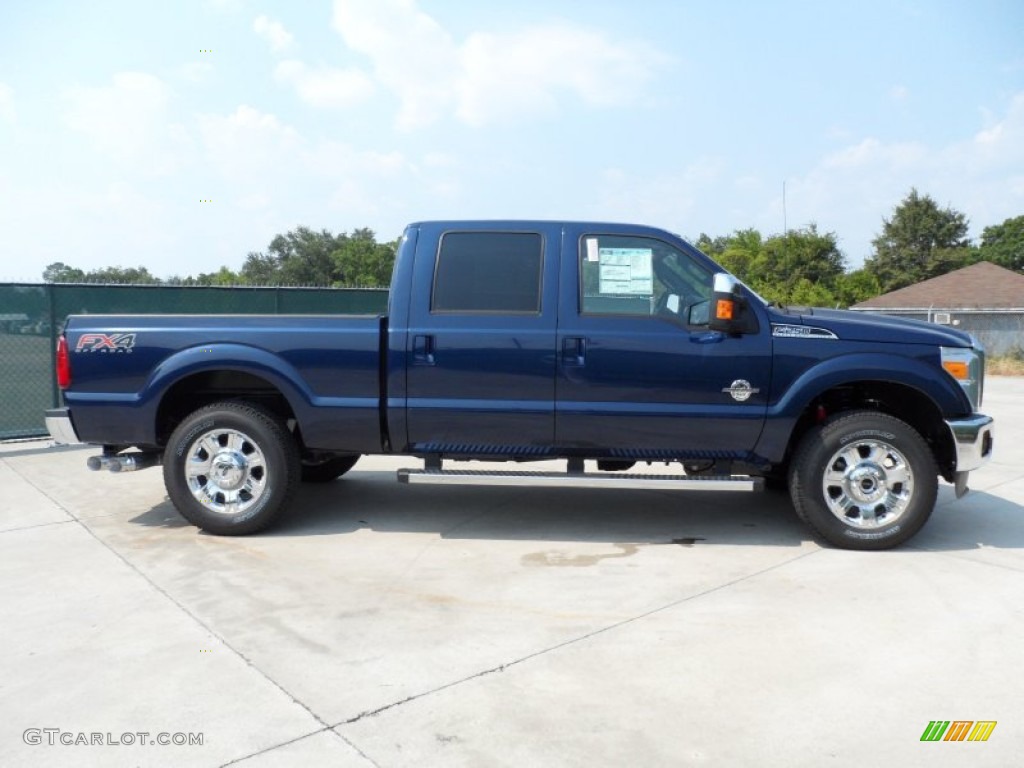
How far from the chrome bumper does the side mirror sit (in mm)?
4214

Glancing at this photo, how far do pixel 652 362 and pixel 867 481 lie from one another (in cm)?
151

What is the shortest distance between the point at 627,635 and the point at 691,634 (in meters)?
0.30

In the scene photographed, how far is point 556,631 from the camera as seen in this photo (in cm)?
388

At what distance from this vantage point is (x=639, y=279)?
526 cm

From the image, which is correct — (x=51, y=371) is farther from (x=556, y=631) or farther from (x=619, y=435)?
(x=556, y=631)

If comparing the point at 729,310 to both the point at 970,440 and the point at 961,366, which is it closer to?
the point at 961,366

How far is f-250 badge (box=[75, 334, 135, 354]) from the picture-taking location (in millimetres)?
5367

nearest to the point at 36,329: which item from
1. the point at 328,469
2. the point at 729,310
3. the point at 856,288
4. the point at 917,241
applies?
the point at 328,469

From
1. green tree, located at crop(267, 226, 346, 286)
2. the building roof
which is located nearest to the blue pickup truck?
the building roof

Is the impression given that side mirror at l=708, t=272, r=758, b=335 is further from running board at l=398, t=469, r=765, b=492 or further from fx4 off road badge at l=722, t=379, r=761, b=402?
running board at l=398, t=469, r=765, b=492

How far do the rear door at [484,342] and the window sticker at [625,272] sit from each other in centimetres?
32

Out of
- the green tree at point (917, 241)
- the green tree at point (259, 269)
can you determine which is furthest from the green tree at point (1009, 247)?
the green tree at point (259, 269)

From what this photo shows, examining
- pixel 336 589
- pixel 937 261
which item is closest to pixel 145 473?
pixel 336 589

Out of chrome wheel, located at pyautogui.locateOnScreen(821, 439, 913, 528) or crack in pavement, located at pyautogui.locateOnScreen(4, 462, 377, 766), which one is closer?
crack in pavement, located at pyautogui.locateOnScreen(4, 462, 377, 766)
